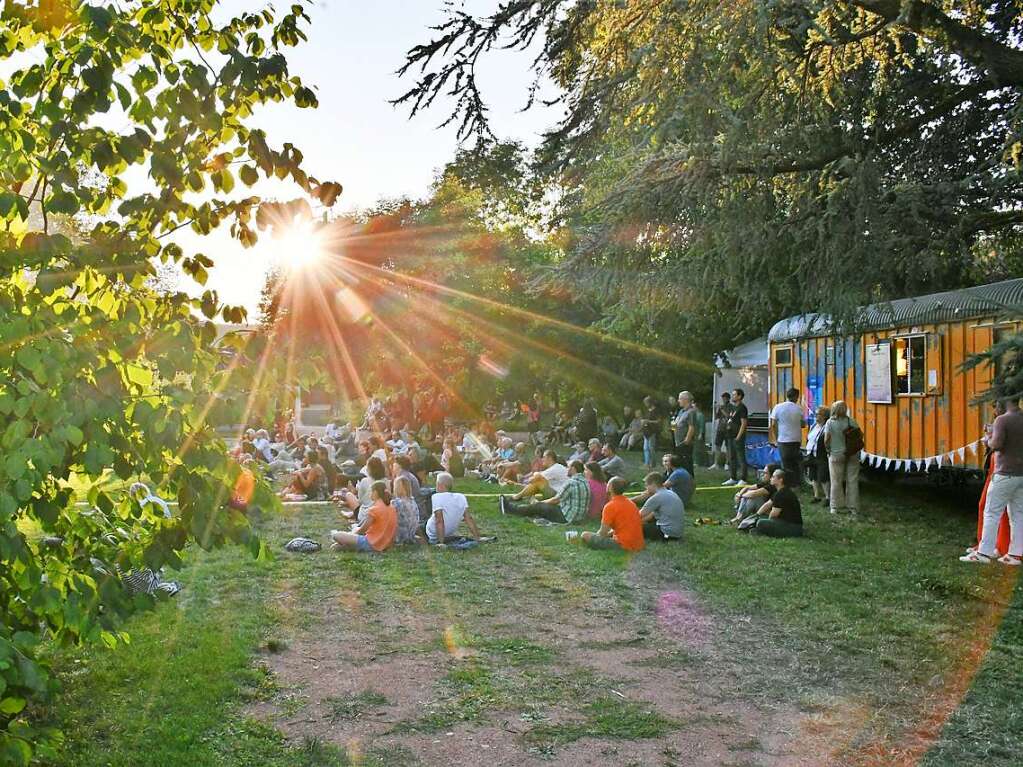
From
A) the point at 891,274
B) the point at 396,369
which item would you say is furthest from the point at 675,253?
the point at 396,369

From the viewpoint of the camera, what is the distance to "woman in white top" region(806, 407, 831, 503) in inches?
582

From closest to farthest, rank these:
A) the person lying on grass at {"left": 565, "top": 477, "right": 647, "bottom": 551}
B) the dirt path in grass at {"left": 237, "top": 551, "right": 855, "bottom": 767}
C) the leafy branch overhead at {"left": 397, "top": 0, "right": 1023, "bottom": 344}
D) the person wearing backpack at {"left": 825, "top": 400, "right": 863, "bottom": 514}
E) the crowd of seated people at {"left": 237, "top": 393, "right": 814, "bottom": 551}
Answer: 1. the dirt path in grass at {"left": 237, "top": 551, "right": 855, "bottom": 767}
2. the leafy branch overhead at {"left": 397, "top": 0, "right": 1023, "bottom": 344}
3. the person lying on grass at {"left": 565, "top": 477, "right": 647, "bottom": 551}
4. the crowd of seated people at {"left": 237, "top": 393, "right": 814, "bottom": 551}
5. the person wearing backpack at {"left": 825, "top": 400, "right": 863, "bottom": 514}

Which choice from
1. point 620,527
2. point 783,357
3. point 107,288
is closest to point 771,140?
point 620,527

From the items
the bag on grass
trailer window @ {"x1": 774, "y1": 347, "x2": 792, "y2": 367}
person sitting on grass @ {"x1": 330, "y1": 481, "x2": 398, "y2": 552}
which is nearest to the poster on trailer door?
trailer window @ {"x1": 774, "y1": 347, "x2": 792, "y2": 367}

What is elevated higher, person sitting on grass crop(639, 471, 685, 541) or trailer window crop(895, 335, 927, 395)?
trailer window crop(895, 335, 927, 395)

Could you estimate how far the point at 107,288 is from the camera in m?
3.46

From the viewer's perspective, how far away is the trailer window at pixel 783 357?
1838cm

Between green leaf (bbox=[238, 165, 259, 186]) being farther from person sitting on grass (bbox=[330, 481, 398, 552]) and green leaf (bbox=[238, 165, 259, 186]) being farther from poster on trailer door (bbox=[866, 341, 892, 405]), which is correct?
poster on trailer door (bbox=[866, 341, 892, 405])

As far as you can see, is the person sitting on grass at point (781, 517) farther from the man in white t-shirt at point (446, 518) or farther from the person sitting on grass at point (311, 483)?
the person sitting on grass at point (311, 483)

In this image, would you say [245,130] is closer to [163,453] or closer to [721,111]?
[163,453]

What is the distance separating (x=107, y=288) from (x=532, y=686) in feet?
12.1

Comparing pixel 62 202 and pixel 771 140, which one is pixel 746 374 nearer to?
pixel 771 140

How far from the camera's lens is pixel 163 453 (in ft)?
11.0

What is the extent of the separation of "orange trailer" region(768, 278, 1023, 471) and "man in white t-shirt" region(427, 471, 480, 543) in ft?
15.6
